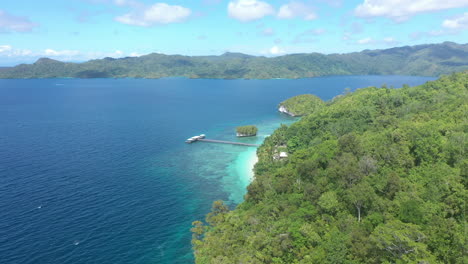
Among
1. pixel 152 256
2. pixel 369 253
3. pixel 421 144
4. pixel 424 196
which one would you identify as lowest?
pixel 152 256

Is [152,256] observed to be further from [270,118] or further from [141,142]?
[270,118]

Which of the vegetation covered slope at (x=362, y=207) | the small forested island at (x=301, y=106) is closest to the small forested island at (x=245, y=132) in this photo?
the small forested island at (x=301, y=106)

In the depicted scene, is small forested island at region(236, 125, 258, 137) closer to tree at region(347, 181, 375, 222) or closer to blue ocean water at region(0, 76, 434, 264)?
blue ocean water at region(0, 76, 434, 264)

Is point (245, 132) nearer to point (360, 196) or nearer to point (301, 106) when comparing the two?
point (301, 106)

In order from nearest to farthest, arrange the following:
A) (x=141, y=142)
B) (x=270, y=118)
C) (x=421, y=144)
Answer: (x=421, y=144) < (x=141, y=142) < (x=270, y=118)

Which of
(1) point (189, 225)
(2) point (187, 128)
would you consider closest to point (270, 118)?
(2) point (187, 128)

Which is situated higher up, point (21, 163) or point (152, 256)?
point (21, 163)

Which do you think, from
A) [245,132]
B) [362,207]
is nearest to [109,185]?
[362,207]
